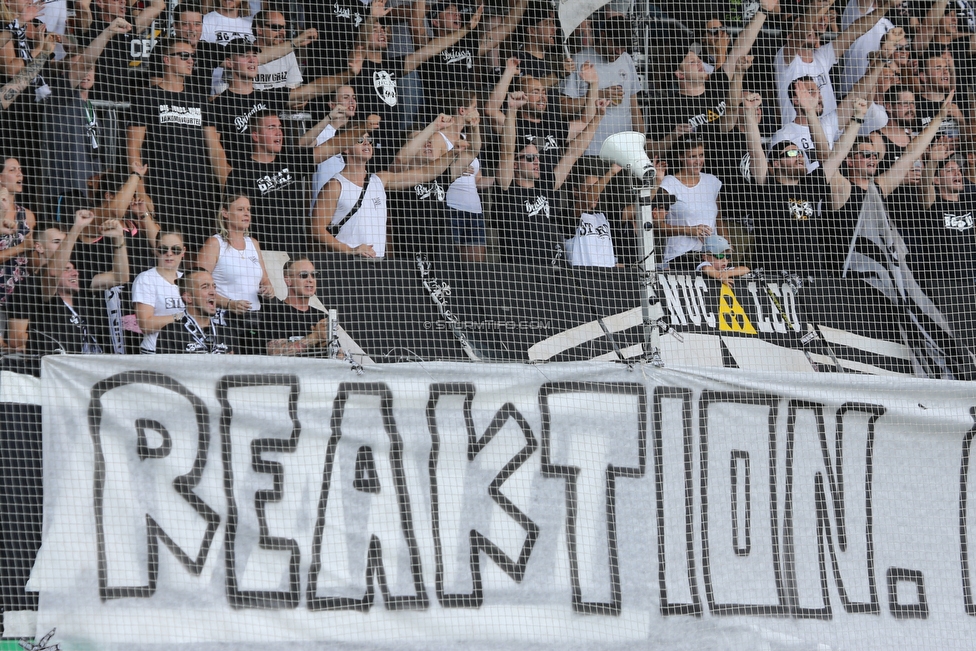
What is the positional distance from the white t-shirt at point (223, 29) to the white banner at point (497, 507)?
2283mm

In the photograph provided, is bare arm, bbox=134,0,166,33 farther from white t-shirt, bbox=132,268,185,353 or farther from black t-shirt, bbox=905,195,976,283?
black t-shirt, bbox=905,195,976,283

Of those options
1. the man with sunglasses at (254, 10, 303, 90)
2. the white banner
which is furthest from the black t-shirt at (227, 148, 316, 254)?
the white banner

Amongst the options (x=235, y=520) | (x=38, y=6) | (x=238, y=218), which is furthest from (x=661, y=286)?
(x=38, y=6)

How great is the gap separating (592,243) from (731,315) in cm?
93

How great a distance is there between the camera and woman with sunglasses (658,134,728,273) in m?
7.02

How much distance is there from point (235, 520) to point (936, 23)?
20.2 feet

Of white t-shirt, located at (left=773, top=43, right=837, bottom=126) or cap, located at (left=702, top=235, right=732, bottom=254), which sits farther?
white t-shirt, located at (left=773, top=43, right=837, bottom=126)

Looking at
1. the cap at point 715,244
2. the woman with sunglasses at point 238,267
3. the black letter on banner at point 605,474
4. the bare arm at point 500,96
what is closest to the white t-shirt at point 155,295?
the woman with sunglasses at point 238,267

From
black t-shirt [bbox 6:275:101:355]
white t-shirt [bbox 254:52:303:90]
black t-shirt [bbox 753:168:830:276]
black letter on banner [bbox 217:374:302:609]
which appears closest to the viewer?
black letter on banner [bbox 217:374:302:609]

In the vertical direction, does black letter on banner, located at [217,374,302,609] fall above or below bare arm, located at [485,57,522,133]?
below

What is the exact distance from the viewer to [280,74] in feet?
22.5

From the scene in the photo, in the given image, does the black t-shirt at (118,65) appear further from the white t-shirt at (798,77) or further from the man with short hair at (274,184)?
the white t-shirt at (798,77)

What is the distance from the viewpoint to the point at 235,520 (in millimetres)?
5348

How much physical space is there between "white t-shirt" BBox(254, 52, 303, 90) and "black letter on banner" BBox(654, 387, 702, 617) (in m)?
2.94
